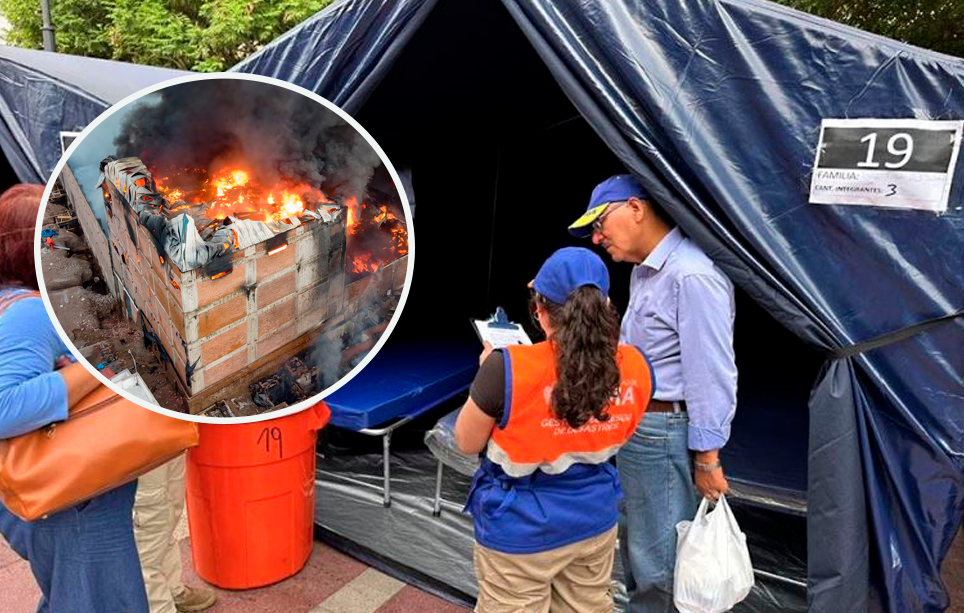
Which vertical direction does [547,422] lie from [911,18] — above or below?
below

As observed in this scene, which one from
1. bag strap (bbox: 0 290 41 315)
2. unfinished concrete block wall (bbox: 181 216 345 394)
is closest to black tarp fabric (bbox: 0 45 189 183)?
bag strap (bbox: 0 290 41 315)

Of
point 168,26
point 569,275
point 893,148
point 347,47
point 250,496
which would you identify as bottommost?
point 250,496

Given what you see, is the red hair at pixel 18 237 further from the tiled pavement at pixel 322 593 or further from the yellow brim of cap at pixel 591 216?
the tiled pavement at pixel 322 593

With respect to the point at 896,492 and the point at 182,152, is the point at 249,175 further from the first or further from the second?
the point at 896,492

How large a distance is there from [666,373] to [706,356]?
15 cm

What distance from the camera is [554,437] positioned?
157 centimetres

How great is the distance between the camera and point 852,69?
1.76 m

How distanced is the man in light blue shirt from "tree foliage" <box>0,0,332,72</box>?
1043 cm

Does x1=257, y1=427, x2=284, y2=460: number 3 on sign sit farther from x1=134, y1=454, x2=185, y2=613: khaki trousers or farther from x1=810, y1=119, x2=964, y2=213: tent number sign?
x1=810, y1=119, x2=964, y2=213: tent number sign

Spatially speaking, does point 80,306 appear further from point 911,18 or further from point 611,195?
point 911,18

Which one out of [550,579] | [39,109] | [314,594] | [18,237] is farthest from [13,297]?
[39,109]

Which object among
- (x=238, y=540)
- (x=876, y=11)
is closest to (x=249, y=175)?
(x=238, y=540)

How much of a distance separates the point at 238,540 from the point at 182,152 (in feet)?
6.48

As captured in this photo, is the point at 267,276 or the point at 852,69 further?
the point at 852,69
